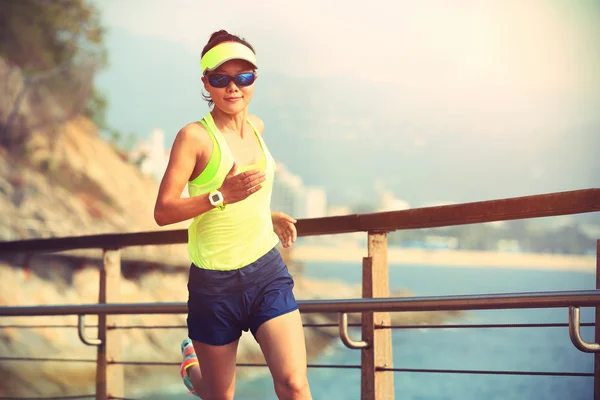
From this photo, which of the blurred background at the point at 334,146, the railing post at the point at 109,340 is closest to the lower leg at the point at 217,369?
the railing post at the point at 109,340

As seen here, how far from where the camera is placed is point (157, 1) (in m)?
38.4

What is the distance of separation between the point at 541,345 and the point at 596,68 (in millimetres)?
12467

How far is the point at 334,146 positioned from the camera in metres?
40.1

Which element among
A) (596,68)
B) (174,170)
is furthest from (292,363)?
(596,68)

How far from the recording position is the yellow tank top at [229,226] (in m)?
1.88

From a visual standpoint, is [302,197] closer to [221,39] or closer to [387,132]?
[387,132]

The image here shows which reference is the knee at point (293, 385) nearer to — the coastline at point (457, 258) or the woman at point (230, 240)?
the woman at point (230, 240)

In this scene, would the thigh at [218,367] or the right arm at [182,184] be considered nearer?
the right arm at [182,184]

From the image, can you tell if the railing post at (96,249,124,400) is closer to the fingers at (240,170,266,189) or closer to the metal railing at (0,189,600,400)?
the metal railing at (0,189,600,400)

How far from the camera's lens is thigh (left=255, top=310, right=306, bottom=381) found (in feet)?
6.06

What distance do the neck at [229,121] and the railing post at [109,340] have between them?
4.19 ft

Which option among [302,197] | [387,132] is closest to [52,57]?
[302,197]

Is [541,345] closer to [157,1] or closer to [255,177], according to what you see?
[157,1]

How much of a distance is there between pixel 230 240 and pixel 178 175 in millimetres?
201
